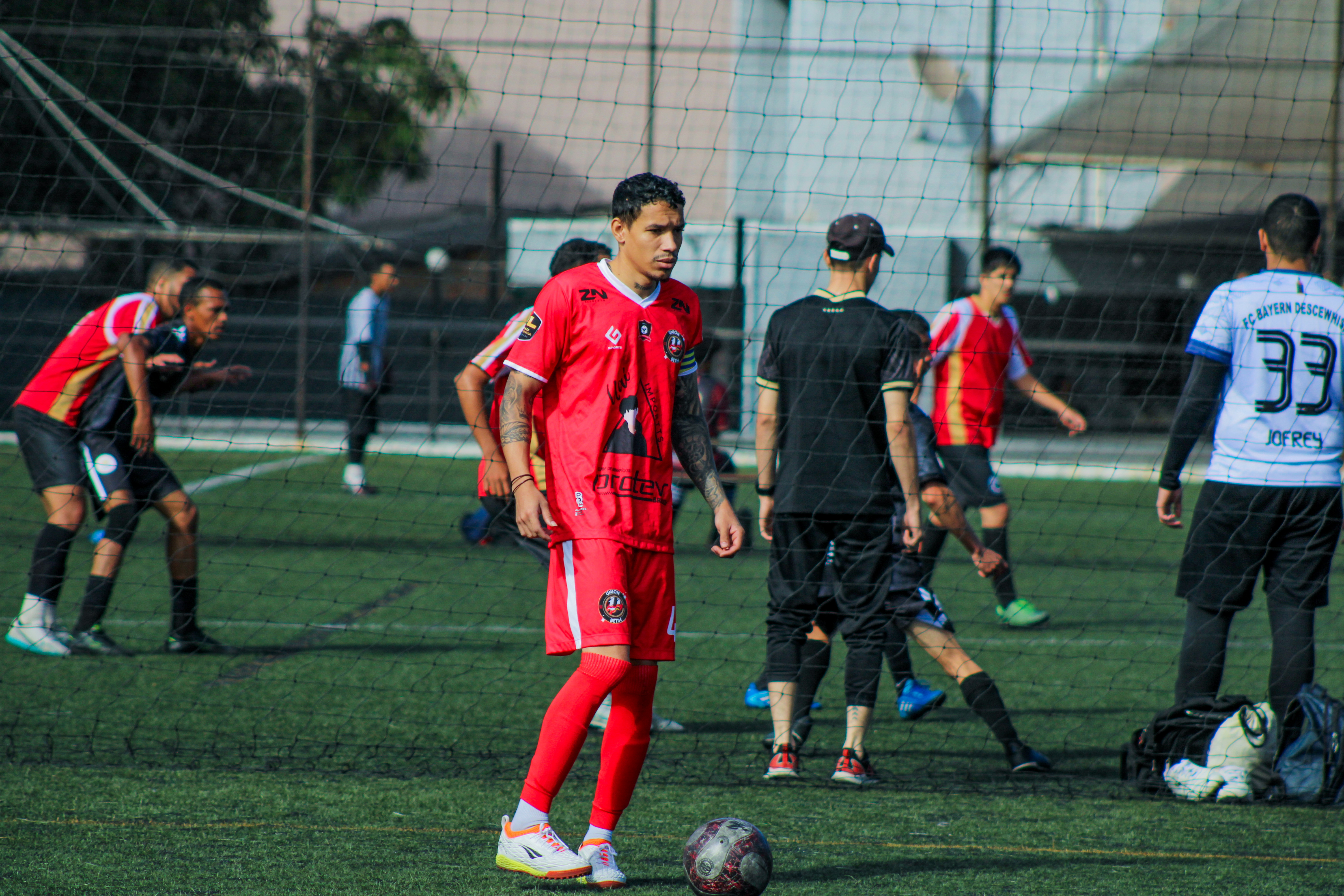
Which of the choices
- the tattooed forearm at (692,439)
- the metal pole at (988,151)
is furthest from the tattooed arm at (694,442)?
the metal pole at (988,151)

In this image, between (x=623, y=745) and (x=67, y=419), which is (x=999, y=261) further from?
(x=67, y=419)

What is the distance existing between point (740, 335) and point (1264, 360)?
33.3ft

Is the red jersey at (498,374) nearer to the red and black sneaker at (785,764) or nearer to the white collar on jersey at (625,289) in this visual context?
the white collar on jersey at (625,289)

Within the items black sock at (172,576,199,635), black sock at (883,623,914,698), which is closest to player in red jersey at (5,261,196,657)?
black sock at (172,576,199,635)

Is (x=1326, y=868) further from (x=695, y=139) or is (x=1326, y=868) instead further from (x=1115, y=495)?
Answer: (x=695, y=139)

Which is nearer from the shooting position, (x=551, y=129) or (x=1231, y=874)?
(x=1231, y=874)

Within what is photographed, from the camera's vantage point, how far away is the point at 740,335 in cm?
1418

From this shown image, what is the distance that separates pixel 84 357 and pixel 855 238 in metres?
3.56

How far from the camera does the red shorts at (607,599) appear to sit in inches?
121

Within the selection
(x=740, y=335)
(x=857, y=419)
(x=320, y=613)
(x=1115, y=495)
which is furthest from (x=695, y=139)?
(x=857, y=419)

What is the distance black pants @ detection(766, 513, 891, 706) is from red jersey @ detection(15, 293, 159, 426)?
3.17 meters

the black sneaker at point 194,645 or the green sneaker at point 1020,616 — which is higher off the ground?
the green sneaker at point 1020,616

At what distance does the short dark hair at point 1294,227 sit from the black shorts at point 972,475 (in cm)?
273

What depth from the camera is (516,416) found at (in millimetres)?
3102
